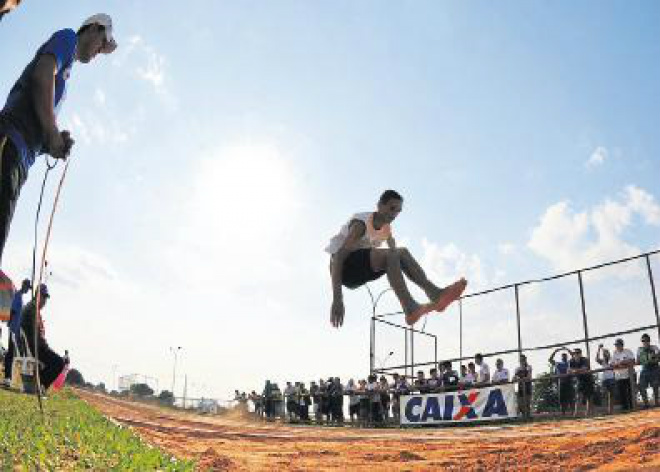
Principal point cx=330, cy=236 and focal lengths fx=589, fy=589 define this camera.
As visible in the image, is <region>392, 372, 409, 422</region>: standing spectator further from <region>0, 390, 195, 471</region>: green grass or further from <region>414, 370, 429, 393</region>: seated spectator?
<region>0, 390, 195, 471</region>: green grass

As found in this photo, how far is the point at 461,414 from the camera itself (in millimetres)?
16047

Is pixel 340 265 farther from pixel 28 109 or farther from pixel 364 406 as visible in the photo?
pixel 364 406

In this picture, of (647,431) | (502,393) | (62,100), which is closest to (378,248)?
(62,100)

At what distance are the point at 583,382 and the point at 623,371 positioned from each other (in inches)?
45.7

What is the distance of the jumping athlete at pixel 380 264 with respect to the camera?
5.39 metres

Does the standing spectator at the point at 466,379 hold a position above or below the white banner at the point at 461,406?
above

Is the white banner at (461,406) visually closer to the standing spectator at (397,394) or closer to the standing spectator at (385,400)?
the standing spectator at (397,394)

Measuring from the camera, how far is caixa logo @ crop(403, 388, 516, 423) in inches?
602

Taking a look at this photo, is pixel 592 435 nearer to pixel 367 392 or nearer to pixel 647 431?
Result: pixel 647 431

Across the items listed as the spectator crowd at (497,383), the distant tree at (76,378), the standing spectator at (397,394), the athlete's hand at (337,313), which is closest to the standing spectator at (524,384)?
the spectator crowd at (497,383)

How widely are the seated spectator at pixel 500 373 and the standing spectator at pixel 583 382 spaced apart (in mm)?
1914

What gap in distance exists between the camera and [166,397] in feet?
210

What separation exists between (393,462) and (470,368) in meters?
11.0

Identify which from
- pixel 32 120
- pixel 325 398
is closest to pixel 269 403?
pixel 325 398
